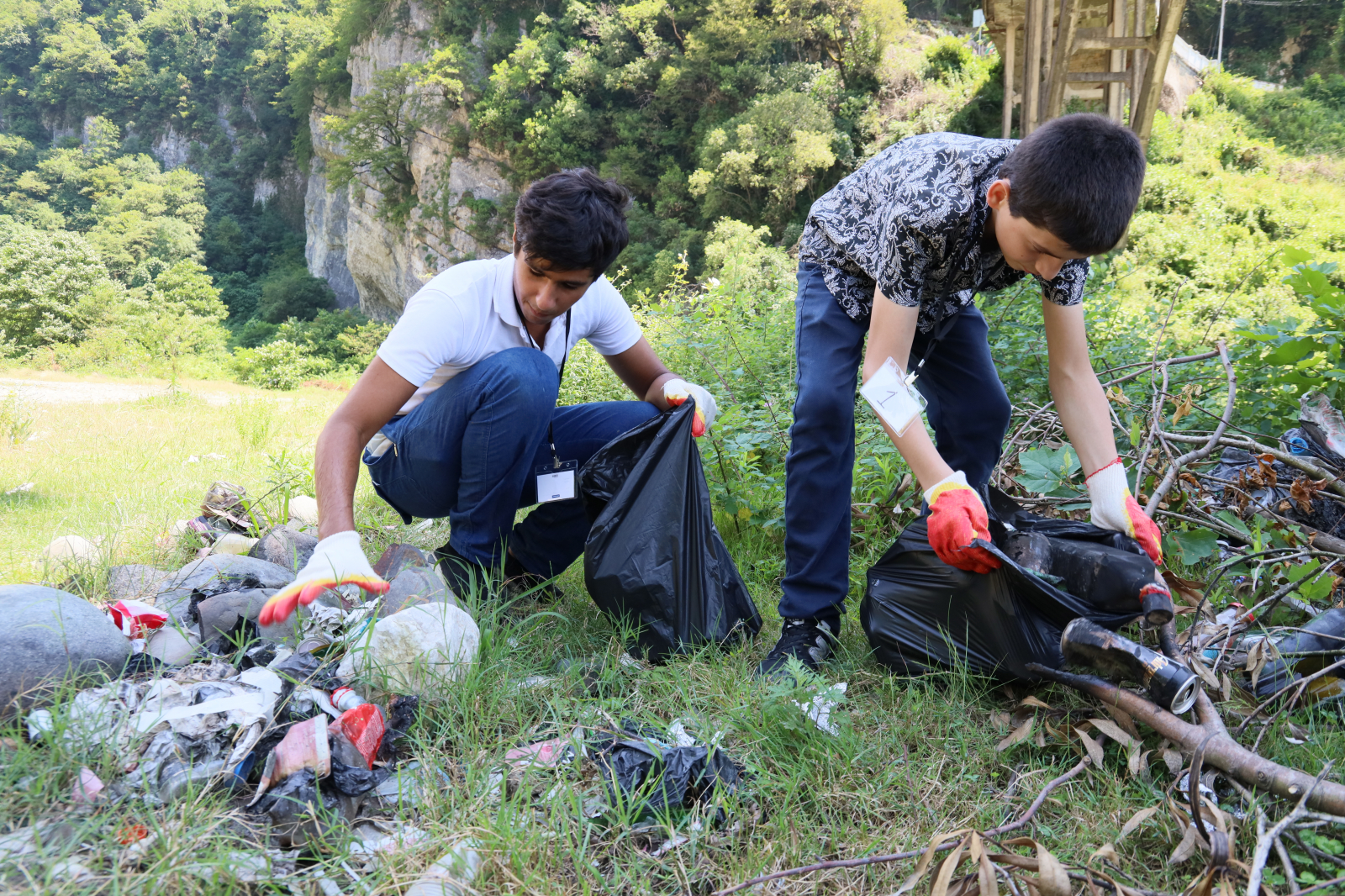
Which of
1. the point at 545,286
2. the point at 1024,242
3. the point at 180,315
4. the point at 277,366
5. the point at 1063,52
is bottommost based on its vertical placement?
the point at 277,366

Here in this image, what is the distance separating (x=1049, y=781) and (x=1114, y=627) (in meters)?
0.33

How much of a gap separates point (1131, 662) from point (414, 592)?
5.02 feet

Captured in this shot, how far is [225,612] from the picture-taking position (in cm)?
181

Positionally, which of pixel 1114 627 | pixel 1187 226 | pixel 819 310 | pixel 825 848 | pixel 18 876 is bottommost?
pixel 1187 226

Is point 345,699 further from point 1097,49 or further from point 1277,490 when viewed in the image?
point 1097,49

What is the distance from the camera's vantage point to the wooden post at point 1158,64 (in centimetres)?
785

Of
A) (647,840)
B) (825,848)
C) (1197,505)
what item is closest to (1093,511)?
(1197,505)

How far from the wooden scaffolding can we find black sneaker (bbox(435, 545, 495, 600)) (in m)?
8.26

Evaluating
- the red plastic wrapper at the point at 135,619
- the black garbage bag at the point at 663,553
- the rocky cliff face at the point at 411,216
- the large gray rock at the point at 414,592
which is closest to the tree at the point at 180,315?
the rocky cliff face at the point at 411,216

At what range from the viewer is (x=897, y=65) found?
1744 cm

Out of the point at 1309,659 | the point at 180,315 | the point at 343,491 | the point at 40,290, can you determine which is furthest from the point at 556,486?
the point at 180,315

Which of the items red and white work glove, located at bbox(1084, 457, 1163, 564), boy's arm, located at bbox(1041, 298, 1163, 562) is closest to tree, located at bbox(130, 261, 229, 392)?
boy's arm, located at bbox(1041, 298, 1163, 562)

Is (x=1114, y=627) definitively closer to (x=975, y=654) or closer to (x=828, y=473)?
(x=975, y=654)

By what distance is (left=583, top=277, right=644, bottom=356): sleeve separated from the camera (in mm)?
2160
